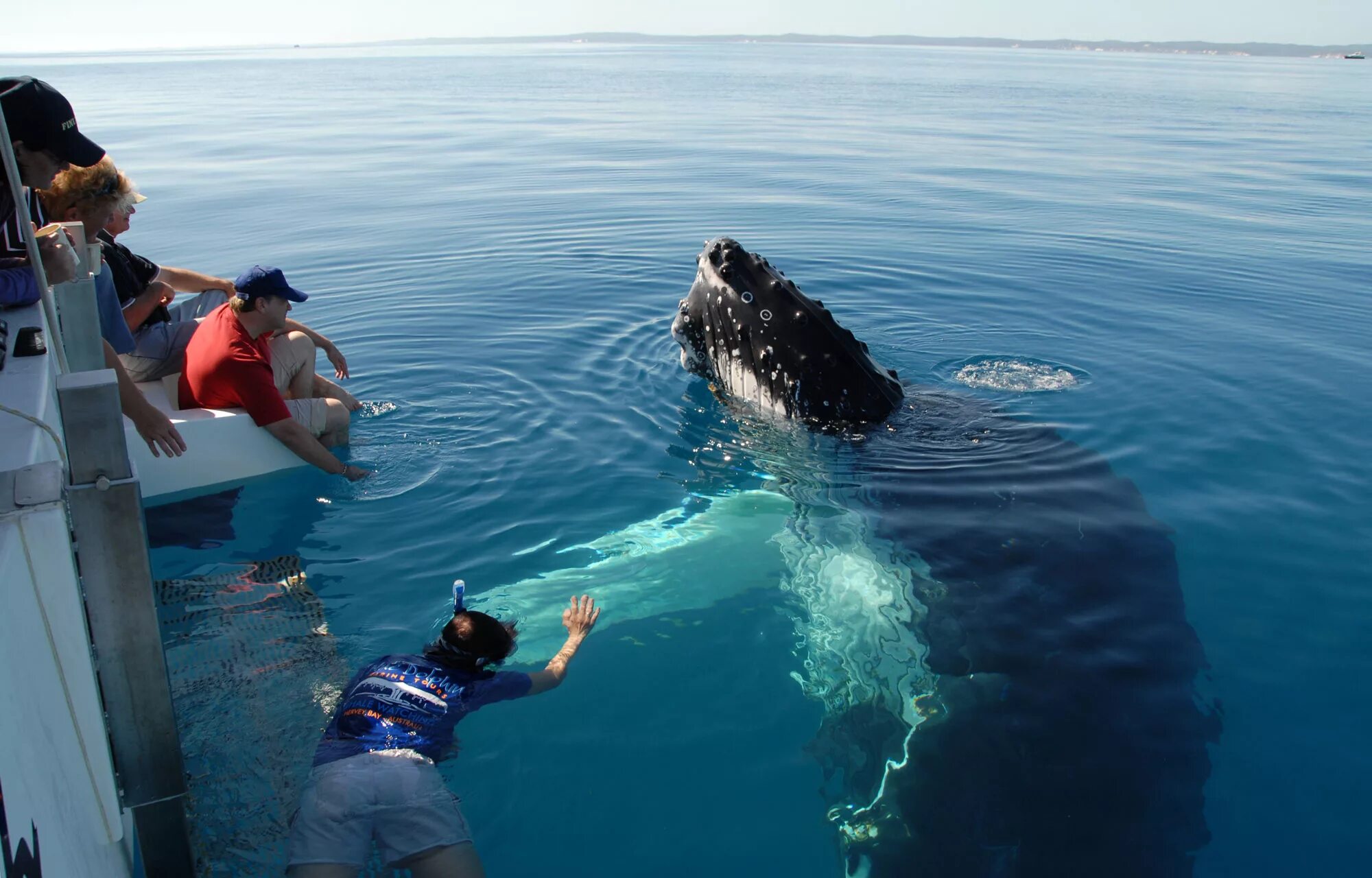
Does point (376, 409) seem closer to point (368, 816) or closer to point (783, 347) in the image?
→ point (783, 347)

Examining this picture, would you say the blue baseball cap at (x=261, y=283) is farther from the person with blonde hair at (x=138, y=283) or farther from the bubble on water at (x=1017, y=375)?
the bubble on water at (x=1017, y=375)

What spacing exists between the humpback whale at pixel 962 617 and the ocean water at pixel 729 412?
21 centimetres

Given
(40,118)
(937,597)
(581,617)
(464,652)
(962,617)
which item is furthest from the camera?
(937,597)

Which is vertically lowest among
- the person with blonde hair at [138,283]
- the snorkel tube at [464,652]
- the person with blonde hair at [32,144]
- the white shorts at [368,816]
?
the white shorts at [368,816]

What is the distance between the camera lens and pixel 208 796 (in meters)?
4.20

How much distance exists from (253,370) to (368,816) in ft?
13.1

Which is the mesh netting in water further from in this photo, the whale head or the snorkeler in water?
the whale head

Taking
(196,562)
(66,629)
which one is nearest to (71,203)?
(196,562)

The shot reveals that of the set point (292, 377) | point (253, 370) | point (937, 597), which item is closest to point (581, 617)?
A: point (937, 597)

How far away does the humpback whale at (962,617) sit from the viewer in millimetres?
4250

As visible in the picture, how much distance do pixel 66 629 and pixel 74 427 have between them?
0.60 meters

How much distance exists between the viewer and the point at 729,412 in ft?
25.3

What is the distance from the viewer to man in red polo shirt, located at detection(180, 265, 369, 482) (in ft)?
22.4

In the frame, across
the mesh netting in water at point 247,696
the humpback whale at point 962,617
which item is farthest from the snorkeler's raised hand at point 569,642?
the humpback whale at point 962,617
